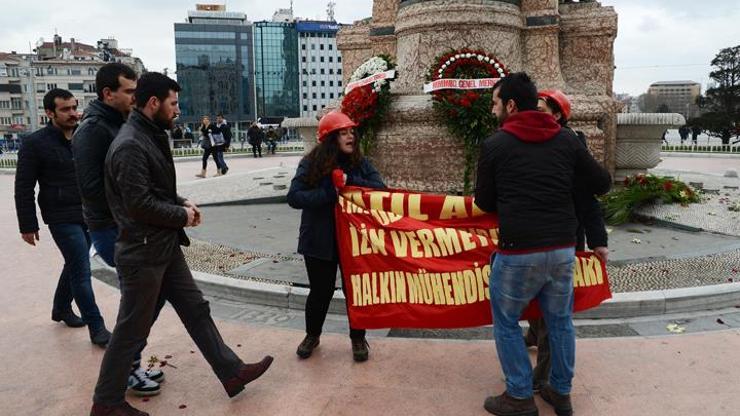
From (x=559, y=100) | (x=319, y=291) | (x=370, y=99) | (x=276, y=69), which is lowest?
(x=319, y=291)

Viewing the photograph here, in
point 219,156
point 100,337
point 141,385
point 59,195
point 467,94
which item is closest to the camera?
point 141,385

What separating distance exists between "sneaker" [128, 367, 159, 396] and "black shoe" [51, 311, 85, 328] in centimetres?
156

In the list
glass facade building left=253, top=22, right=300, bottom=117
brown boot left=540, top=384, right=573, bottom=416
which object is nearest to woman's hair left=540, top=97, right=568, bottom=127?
brown boot left=540, top=384, right=573, bottom=416

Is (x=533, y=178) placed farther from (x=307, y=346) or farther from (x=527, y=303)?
(x=307, y=346)

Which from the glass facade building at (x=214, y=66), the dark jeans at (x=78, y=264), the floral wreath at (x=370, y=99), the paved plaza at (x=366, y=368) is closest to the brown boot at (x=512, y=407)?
the paved plaza at (x=366, y=368)

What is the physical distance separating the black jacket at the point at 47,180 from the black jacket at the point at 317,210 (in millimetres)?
1831

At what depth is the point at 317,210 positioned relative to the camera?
425 cm

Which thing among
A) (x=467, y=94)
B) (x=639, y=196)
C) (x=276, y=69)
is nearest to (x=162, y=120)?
(x=467, y=94)

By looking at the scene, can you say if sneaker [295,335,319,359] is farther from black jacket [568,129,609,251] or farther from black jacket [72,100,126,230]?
black jacket [568,129,609,251]

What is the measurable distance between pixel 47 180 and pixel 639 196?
761 centimetres

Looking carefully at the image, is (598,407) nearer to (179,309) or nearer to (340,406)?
(340,406)

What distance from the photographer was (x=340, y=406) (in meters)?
3.64

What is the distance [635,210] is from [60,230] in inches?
295

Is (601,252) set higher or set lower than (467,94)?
lower
